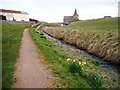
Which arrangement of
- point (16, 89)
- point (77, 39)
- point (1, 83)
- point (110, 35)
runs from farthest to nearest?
1. point (77, 39)
2. point (110, 35)
3. point (1, 83)
4. point (16, 89)

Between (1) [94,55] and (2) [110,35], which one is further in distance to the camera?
(2) [110,35]

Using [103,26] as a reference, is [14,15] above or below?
above

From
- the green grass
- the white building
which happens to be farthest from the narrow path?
the white building

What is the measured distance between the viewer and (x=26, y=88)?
12672mm

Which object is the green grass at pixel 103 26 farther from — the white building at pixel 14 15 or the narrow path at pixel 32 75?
the white building at pixel 14 15

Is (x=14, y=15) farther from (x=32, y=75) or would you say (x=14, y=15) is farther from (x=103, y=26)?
(x=32, y=75)

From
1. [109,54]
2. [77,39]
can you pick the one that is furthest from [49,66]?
[77,39]

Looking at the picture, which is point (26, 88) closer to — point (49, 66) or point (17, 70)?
point (17, 70)

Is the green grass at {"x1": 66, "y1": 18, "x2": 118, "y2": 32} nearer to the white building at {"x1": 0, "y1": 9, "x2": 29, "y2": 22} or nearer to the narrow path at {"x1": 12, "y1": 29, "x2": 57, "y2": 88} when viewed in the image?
the narrow path at {"x1": 12, "y1": 29, "x2": 57, "y2": 88}

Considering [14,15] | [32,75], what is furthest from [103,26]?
[14,15]

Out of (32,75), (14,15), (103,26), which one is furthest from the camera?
(14,15)

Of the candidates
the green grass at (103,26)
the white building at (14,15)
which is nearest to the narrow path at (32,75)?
the green grass at (103,26)

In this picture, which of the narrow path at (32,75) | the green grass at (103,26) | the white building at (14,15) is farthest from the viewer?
the white building at (14,15)

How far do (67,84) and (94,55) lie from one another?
1501 centimetres
